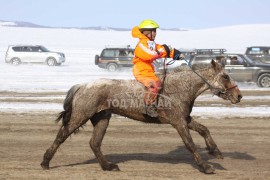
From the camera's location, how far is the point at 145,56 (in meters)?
8.38

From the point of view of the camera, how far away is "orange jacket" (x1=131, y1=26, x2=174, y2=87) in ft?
27.5

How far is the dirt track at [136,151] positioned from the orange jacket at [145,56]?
60.6 inches

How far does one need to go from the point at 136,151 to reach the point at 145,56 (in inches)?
113

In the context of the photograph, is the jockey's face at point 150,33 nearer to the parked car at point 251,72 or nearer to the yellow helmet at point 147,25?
the yellow helmet at point 147,25

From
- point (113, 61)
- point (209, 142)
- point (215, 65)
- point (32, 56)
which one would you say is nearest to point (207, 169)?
point (209, 142)

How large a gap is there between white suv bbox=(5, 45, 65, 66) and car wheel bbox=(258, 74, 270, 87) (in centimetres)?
Result: 2384

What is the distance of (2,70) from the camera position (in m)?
41.1

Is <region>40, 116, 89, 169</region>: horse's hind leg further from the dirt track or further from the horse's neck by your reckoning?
the horse's neck

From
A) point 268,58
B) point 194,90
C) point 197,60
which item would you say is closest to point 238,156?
point 194,90

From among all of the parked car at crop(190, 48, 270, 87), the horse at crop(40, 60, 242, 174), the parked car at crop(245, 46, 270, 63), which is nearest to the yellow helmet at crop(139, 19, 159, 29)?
the horse at crop(40, 60, 242, 174)

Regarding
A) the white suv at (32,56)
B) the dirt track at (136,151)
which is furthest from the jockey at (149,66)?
the white suv at (32,56)

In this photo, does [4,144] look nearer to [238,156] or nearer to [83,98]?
[83,98]

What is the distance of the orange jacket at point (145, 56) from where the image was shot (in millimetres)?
8375

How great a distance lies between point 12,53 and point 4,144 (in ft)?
122
